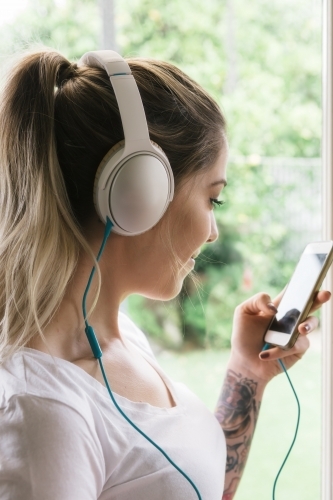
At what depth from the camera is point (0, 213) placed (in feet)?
2.27

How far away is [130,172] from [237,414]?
49 cm

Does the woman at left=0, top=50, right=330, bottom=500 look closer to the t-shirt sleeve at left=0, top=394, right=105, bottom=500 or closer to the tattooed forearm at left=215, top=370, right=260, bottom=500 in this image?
the t-shirt sleeve at left=0, top=394, right=105, bottom=500

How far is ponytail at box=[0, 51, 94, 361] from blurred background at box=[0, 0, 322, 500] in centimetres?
159

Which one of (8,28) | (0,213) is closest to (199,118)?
(0,213)

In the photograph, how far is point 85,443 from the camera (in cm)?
58

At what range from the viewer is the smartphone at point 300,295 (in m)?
0.82

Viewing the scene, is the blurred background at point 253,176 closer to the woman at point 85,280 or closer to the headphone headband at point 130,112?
the woman at point 85,280

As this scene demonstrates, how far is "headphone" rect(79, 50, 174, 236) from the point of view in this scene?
622 millimetres

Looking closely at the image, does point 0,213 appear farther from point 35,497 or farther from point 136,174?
point 35,497

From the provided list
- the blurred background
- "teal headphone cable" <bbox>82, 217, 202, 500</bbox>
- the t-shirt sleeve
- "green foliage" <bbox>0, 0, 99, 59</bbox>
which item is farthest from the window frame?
the blurred background

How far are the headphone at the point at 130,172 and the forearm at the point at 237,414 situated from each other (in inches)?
15.9

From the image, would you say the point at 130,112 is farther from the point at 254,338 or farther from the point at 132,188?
the point at 254,338

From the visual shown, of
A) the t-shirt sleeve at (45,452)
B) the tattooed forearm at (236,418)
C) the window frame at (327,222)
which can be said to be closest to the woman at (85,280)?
the t-shirt sleeve at (45,452)

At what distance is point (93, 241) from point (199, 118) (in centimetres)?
21
